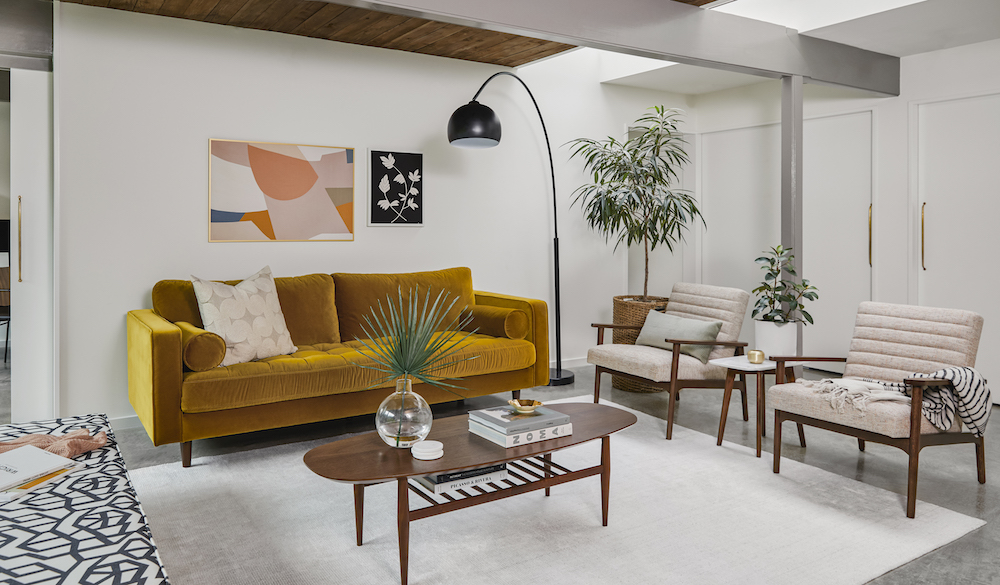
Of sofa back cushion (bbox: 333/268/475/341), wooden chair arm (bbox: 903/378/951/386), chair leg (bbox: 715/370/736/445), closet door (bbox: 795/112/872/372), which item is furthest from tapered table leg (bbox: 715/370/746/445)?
closet door (bbox: 795/112/872/372)

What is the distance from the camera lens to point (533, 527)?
2.62 m

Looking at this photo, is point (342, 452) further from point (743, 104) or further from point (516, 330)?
point (743, 104)

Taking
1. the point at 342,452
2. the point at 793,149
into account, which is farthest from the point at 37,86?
the point at 793,149

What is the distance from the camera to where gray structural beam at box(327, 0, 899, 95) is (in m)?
3.32

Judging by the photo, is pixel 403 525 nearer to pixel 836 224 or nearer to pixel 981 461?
pixel 981 461

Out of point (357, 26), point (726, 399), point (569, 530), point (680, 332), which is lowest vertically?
point (569, 530)

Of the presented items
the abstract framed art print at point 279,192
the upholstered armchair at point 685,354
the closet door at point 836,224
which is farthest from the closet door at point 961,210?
the abstract framed art print at point 279,192

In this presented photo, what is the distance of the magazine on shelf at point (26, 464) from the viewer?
189cm

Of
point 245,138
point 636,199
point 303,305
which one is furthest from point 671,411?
point 245,138

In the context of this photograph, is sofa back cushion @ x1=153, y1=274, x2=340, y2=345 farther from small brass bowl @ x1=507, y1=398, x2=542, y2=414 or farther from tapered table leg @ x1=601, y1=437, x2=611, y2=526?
tapered table leg @ x1=601, y1=437, x2=611, y2=526

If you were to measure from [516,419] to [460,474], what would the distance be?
12.5 inches

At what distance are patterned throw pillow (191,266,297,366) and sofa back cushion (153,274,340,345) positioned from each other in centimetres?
19

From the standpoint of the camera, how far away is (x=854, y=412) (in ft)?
9.37

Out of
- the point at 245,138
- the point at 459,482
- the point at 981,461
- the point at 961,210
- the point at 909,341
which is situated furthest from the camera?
the point at 961,210
